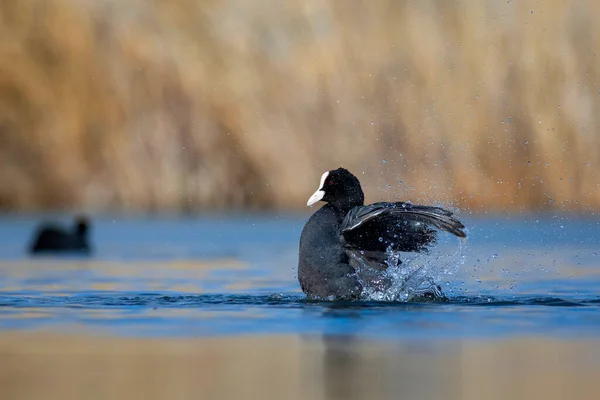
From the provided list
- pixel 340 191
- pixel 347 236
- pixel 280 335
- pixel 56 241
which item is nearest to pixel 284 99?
pixel 56 241

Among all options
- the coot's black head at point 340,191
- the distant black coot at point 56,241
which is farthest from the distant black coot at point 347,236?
the distant black coot at point 56,241

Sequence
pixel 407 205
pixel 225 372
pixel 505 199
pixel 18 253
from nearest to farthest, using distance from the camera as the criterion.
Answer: pixel 225 372
pixel 407 205
pixel 18 253
pixel 505 199

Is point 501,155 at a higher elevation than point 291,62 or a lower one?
lower

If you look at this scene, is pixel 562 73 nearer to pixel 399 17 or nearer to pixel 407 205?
pixel 399 17

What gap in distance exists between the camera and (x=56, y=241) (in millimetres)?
21031

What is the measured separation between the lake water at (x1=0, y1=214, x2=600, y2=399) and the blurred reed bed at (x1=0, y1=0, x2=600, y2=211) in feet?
66.9

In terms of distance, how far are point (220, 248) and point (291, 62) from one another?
20938mm

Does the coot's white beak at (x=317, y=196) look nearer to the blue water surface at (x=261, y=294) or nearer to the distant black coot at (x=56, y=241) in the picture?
the blue water surface at (x=261, y=294)

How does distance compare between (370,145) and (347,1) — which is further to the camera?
(347,1)

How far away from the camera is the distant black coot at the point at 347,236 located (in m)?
10.4

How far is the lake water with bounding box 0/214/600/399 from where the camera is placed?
6191 mm

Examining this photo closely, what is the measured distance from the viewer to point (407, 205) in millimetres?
10203

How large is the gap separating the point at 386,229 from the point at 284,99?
100 feet

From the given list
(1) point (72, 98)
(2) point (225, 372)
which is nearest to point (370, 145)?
(1) point (72, 98)
